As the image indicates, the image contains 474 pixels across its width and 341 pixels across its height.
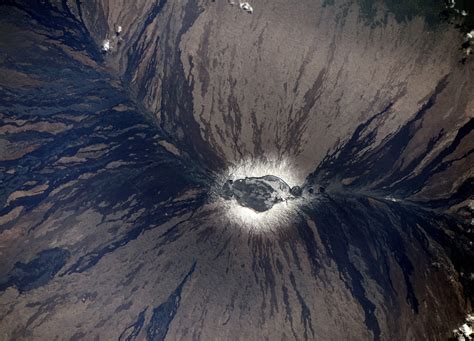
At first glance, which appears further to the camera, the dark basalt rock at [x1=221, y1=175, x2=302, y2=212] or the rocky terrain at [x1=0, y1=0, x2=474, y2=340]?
the dark basalt rock at [x1=221, y1=175, x2=302, y2=212]

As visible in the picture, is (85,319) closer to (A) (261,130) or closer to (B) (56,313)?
(B) (56,313)

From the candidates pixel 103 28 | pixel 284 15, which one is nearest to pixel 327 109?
pixel 284 15

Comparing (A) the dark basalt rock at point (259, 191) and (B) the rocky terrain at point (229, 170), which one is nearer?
(B) the rocky terrain at point (229, 170)
